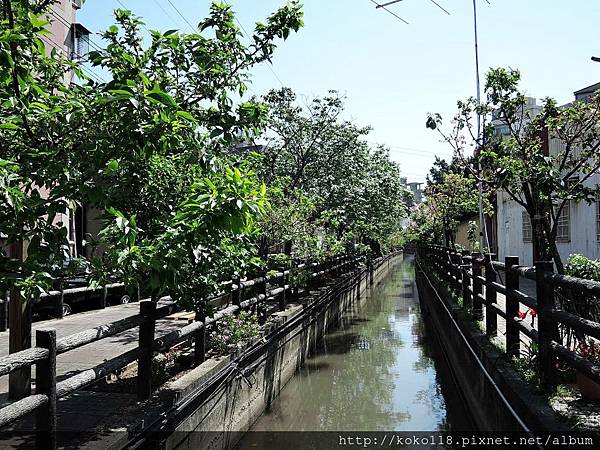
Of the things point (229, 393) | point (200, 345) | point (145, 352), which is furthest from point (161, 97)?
point (229, 393)

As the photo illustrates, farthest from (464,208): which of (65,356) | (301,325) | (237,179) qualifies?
(237,179)

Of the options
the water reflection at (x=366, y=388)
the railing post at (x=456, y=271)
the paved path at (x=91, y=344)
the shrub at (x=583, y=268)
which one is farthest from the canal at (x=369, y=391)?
the shrub at (x=583, y=268)

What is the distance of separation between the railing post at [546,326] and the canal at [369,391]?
9.94ft

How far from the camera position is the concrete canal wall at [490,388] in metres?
4.49

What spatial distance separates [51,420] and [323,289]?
1356 cm

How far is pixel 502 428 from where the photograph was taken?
5383mm

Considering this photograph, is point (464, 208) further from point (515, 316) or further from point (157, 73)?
point (157, 73)

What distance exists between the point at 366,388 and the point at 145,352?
6.25 m

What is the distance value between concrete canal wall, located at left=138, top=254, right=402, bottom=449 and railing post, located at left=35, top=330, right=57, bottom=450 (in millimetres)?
1046

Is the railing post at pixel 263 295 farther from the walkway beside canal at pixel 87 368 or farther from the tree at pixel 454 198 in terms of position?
the tree at pixel 454 198

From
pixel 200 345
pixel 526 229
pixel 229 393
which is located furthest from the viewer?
pixel 526 229

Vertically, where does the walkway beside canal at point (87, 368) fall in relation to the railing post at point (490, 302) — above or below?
below

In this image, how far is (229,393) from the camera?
7020 mm

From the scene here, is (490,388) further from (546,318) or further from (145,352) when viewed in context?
(145,352)
